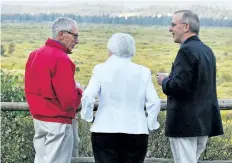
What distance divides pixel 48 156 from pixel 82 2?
332 centimetres

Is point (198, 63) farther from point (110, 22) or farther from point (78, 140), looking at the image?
point (110, 22)

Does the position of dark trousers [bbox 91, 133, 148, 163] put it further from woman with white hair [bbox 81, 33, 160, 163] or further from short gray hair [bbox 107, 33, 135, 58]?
short gray hair [bbox 107, 33, 135, 58]

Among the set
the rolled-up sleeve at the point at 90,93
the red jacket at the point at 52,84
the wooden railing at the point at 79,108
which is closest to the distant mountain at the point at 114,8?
the wooden railing at the point at 79,108

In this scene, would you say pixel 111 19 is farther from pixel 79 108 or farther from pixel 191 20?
pixel 191 20

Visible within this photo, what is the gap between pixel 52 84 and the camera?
346 cm

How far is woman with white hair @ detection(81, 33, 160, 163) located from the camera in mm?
3330

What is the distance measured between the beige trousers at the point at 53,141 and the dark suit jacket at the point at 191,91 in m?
0.67

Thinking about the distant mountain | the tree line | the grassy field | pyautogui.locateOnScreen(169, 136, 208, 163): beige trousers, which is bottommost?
pyautogui.locateOnScreen(169, 136, 208, 163): beige trousers

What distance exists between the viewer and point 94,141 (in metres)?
3.39

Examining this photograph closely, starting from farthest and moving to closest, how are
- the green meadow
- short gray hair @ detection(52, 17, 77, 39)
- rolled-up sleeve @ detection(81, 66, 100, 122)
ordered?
the green meadow < short gray hair @ detection(52, 17, 77, 39) < rolled-up sleeve @ detection(81, 66, 100, 122)

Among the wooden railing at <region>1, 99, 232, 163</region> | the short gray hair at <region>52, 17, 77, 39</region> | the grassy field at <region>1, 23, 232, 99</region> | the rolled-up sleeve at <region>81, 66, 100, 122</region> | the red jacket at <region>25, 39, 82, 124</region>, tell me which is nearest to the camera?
the rolled-up sleeve at <region>81, 66, 100, 122</region>

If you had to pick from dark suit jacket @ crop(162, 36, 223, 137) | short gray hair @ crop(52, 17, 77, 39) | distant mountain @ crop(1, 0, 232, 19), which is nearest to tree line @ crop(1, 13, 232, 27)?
distant mountain @ crop(1, 0, 232, 19)

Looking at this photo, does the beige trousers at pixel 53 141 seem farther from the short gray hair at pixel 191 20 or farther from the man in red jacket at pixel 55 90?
the short gray hair at pixel 191 20

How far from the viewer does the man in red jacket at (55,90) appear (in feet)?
11.3
